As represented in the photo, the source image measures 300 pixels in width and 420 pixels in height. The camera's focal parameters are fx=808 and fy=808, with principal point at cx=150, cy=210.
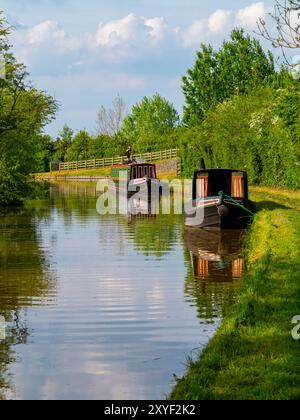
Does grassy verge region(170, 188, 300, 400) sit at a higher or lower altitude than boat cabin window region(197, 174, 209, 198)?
lower

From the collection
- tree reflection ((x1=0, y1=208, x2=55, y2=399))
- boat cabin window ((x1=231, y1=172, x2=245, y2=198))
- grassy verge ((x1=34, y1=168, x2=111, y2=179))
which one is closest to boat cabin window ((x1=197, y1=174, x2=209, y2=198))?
boat cabin window ((x1=231, y1=172, x2=245, y2=198))

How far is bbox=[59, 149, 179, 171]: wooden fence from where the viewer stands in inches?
3045

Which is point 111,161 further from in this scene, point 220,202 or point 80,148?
point 220,202

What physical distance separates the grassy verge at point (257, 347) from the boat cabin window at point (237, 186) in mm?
11763

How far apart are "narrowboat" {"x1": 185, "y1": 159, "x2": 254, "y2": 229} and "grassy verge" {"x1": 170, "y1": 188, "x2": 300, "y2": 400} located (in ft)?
30.7

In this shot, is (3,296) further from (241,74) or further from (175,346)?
(241,74)

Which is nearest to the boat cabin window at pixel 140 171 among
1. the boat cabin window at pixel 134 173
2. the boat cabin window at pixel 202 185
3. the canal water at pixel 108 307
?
the boat cabin window at pixel 134 173

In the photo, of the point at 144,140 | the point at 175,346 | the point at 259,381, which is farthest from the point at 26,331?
the point at 144,140

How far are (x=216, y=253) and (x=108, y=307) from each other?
7.71 metres

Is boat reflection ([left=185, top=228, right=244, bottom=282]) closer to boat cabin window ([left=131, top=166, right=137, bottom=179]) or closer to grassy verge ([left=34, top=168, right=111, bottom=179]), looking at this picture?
boat cabin window ([left=131, top=166, right=137, bottom=179])

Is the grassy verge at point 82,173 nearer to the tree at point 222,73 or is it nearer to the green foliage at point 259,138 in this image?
the tree at point 222,73

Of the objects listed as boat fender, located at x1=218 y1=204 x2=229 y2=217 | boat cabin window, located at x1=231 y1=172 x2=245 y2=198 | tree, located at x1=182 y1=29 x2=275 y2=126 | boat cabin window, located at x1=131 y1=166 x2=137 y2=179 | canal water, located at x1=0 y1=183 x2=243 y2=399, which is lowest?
canal water, located at x1=0 y1=183 x2=243 y2=399

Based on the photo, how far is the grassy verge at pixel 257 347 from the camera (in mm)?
7535

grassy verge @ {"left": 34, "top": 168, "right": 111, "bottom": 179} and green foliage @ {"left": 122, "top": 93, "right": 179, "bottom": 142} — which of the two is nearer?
grassy verge @ {"left": 34, "top": 168, "right": 111, "bottom": 179}
